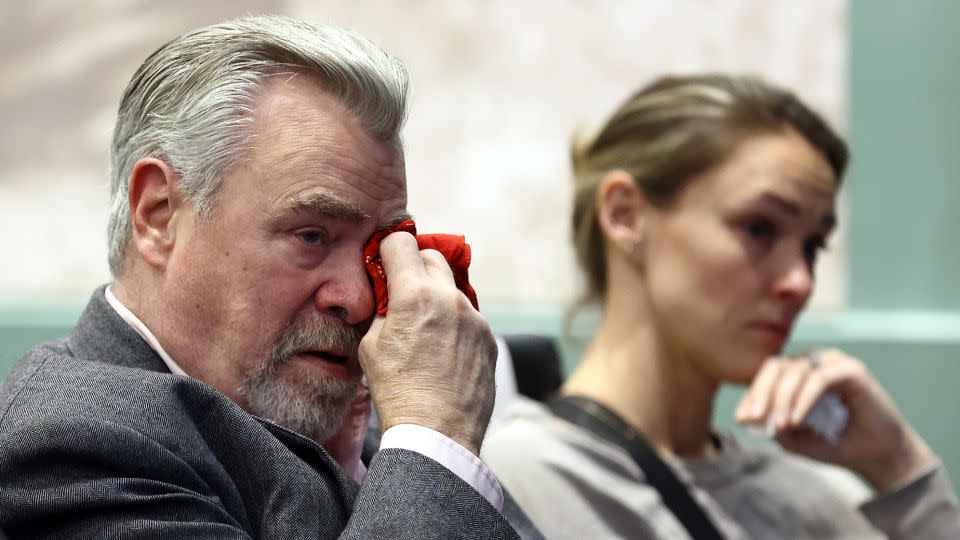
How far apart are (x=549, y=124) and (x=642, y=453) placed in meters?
1.90

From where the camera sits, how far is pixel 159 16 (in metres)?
3.87

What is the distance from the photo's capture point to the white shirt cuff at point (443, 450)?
4.38 feet

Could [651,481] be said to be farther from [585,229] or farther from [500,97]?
[500,97]

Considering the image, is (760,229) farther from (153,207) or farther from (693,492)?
(153,207)

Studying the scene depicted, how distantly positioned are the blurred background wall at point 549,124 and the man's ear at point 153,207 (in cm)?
245

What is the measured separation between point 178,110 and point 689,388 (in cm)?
152

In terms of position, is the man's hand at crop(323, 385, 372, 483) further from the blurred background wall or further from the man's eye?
the blurred background wall

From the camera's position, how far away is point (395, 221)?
1558 millimetres

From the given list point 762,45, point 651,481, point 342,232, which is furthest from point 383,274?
point 762,45

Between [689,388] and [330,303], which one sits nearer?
[330,303]

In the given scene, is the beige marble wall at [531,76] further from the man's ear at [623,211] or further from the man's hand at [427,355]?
the man's hand at [427,355]

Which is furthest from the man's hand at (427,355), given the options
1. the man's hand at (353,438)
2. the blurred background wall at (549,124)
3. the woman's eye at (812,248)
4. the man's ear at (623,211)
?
the blurred background wall at (549,124)

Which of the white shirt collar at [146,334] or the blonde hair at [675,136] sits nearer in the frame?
the white shirt collar at [146,334]

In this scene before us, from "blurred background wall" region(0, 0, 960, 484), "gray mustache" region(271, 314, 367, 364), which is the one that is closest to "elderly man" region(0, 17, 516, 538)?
"gray mustache" region(271, 314, 367, 364)
